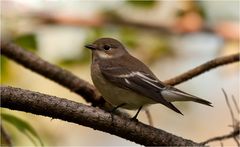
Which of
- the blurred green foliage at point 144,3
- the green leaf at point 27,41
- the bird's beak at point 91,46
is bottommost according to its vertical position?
the bird's beak at point 91,46

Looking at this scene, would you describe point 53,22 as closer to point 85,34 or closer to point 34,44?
point 85,34

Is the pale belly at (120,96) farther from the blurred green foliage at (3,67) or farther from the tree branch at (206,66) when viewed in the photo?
the blurred green foliage at (3,67)

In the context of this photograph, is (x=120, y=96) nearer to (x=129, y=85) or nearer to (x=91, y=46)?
(x=129, y=85)

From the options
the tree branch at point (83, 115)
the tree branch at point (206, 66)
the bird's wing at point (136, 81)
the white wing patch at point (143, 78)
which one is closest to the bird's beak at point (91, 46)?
the bird's wing at point (136, 81)

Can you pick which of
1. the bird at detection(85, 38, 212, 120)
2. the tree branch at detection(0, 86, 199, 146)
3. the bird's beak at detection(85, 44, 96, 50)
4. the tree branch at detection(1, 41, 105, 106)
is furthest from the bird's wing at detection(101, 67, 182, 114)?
the tree branch at detection(0, 86, 199, 146)

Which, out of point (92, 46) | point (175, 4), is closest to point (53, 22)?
point (92, 46)
